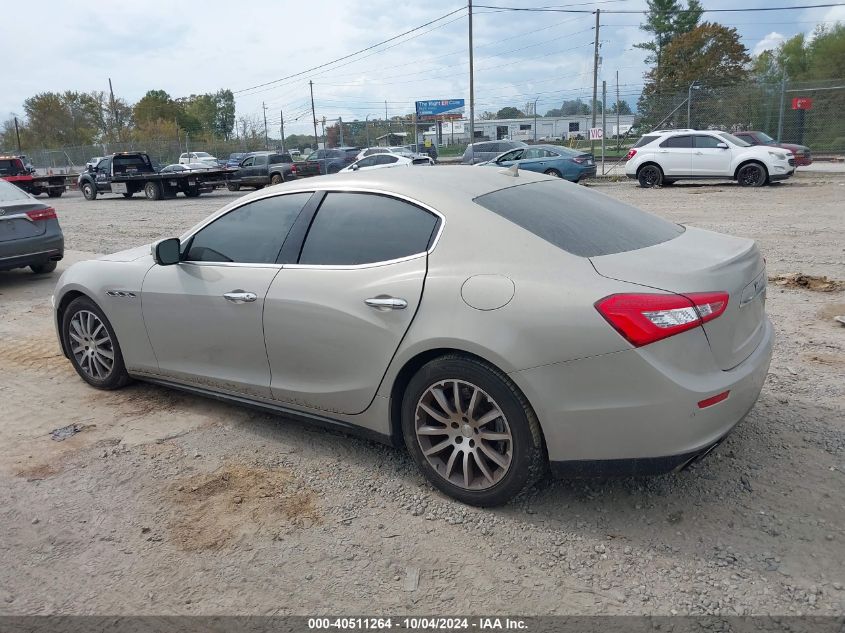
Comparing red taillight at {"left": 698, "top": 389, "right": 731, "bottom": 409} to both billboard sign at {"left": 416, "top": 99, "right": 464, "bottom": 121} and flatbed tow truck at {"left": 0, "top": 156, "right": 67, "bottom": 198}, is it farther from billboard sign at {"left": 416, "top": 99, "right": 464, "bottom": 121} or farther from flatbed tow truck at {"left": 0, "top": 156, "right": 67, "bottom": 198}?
billboard sign at {"left": 416, "top": 99, "right": 464, "bottom": 121}

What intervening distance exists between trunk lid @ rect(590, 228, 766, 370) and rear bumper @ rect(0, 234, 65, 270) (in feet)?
28.0

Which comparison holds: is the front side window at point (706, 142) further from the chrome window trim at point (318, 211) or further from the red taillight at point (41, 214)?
the chrome window trim at point (318, 211)

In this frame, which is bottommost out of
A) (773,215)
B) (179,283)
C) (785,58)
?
(773,215)

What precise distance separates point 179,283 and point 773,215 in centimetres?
1186

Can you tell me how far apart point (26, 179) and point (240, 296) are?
30.8 m

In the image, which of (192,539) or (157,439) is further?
(157,439)

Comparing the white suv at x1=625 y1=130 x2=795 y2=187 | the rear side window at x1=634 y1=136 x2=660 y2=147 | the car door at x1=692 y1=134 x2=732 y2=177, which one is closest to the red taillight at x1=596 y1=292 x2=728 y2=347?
the white suv at x1=625 y1=130 x2=795 y2=187

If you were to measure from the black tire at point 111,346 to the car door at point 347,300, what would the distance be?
1.60 metres

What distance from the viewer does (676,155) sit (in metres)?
20.2

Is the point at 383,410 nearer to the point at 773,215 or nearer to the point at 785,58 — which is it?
the point at 773,215

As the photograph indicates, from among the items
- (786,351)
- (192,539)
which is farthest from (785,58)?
(192,539)

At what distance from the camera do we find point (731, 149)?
19.3m

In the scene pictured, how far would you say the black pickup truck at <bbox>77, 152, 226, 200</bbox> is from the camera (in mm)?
25969

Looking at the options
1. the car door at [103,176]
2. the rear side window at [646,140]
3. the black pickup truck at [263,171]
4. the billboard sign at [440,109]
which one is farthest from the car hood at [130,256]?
the billboard sign at [440,109]
